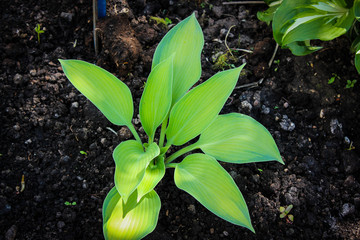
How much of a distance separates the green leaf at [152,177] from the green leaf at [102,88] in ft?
0.64

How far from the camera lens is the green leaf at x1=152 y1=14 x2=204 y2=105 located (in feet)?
4.09

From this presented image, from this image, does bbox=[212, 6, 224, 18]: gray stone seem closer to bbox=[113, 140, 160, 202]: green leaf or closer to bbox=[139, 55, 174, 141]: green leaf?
bbox=[139, 55, 174, 141]: green leaf

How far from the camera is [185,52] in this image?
125 centimetres

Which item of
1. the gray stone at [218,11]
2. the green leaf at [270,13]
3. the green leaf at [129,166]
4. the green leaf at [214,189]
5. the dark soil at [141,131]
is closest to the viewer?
the green leaf at [129,166]

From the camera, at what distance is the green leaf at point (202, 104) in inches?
44.4

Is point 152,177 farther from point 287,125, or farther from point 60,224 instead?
point 287,125

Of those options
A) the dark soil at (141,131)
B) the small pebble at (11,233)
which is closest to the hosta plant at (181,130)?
the dark soil at (141,131)

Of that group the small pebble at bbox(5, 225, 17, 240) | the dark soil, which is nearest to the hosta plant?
the dark soil

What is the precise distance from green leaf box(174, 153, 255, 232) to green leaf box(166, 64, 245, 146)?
0.11m

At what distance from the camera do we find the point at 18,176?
4.51 feet

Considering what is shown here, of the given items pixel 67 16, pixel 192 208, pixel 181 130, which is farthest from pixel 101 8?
pixel 192 208

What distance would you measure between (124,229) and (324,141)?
3.31 ft

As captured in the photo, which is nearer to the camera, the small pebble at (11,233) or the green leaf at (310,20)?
the small pebble at (11,233)

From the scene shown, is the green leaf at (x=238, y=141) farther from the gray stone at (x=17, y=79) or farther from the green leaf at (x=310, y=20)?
the gray stone at (x=17, y=79)
